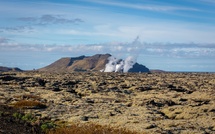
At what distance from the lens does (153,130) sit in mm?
22062

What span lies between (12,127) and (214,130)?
1345cm

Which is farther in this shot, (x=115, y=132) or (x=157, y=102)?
(x=157, y=102)

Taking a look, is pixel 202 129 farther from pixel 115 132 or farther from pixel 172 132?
pixel 115 132

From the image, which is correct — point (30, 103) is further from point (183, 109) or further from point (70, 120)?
point (183, 109)

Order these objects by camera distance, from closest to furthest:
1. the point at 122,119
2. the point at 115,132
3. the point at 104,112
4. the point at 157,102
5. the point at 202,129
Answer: the point at 115,132, the point at 202,129, the point at 122,119, the point at 104,112, the point at 157,102

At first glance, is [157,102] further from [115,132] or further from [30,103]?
[115,132]

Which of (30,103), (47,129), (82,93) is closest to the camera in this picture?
(47,129)

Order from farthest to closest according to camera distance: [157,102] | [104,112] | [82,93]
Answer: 1. [82,93]
2. [157,102]
3. [104,112]

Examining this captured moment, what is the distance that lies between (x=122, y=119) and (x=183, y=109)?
8225 millimetres

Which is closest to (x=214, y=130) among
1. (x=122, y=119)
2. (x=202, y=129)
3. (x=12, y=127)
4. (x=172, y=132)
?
(x=202, y=129)

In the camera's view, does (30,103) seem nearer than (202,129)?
No

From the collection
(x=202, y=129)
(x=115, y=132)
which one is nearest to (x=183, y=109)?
(x=202, y=129)

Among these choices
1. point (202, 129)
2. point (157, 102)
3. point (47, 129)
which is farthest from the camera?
point (157, 102)

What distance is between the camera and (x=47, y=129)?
2092 centimetres
